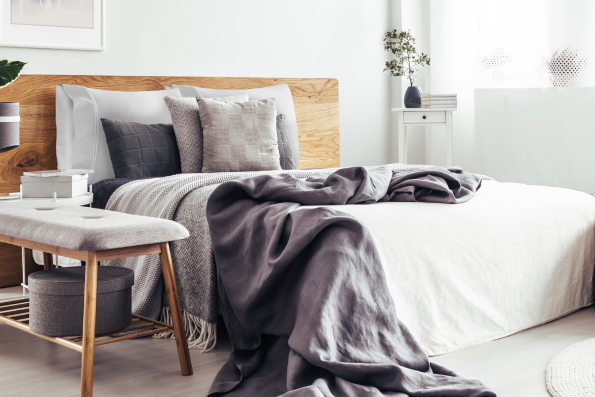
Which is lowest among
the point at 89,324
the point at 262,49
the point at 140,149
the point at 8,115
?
the point at 89,324

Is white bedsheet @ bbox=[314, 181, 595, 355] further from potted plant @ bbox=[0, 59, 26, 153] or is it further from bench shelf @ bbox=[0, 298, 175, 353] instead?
potted plant @ bbox=[0, 59, 26, 153]

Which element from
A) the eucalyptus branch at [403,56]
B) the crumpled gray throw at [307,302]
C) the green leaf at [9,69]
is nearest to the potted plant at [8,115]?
the green leaf at [9,69]

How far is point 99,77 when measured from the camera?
362 centimetres

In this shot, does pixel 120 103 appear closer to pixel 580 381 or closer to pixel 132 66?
pixel 132 66

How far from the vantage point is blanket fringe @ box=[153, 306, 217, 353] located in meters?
2.26

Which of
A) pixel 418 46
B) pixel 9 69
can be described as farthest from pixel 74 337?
pixel 418 46

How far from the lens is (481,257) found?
7.43 ft

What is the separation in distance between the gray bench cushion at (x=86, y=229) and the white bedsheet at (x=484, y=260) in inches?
23.9

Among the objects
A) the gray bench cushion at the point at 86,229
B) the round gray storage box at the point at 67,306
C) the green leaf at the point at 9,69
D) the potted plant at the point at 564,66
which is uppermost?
the potted plant at the point at 564,66

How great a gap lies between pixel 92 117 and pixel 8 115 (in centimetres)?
71

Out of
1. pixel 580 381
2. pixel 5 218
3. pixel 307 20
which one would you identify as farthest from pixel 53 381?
pixel 307 20

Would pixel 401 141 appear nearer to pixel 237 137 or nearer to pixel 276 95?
pixel 276 95

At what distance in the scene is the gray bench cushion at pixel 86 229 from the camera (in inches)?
69.1

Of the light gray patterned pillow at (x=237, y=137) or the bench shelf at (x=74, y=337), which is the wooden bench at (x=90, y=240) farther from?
the light gray patterned pillow at (x=237, y=137)
